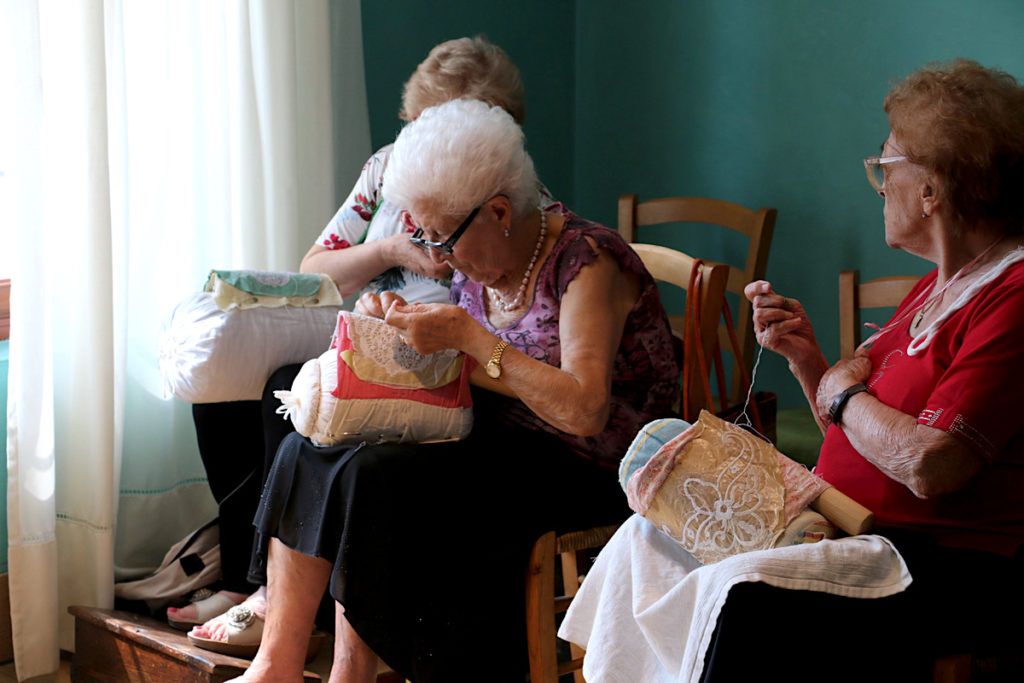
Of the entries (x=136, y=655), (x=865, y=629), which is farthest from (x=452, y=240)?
(x=136, y=655)

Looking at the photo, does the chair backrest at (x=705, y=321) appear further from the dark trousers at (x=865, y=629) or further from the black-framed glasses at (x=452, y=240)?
the dark trousers at (x=865, y=629)

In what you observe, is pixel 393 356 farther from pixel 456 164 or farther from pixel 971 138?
pixel 971 138

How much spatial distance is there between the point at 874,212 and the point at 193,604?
1875 mm

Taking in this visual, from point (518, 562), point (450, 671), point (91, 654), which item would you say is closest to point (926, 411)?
point (518, 562)

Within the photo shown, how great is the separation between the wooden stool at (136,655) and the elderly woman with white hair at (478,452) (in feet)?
0.57

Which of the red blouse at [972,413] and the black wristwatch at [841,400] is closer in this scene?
the red blouse at [972,413]

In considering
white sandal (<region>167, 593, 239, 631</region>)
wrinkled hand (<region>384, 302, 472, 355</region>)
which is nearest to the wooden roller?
wrinkled hand (<region>384, 302, 472, 355</region>)

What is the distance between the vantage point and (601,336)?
63.7 inches

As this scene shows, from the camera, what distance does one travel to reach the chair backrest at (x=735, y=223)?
2541mm

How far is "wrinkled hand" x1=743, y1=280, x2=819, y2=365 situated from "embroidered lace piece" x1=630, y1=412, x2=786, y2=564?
298 mm

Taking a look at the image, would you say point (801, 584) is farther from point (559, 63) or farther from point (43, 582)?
point (559, 63)

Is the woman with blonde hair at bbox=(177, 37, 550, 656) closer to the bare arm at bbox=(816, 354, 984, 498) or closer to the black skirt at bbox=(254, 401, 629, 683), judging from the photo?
the black skirt at bbox=(254, 401, 629, 683)

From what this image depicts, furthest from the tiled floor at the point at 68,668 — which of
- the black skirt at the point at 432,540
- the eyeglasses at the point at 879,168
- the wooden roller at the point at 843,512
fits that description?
the eyeglasses at the point at 879,168

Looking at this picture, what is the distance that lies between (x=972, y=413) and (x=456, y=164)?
868mm
